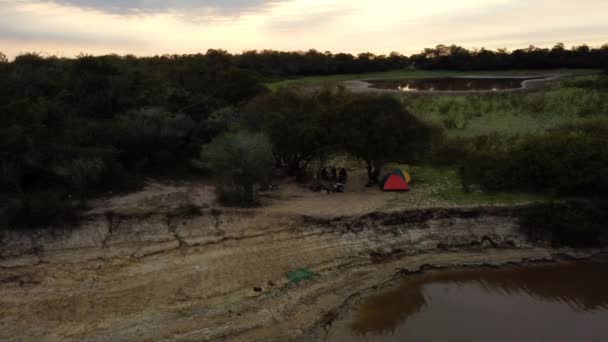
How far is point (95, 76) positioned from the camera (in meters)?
21.1

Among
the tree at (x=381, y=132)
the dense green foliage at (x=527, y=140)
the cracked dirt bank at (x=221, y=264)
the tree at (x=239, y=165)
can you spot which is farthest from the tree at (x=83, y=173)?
the dense green foliage at (x=527, y=140)

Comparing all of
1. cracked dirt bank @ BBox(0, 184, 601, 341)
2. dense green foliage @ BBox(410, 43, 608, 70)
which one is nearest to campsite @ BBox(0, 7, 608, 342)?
cracked dirt bank @ BBox(0, 184, 601, 341)

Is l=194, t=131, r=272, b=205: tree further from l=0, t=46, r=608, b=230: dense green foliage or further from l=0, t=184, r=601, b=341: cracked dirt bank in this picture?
l=0, t=184, r=601, b=341: cracked dirt bank

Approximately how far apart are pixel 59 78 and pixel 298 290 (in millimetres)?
18771

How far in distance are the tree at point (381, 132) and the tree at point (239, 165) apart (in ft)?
12.4

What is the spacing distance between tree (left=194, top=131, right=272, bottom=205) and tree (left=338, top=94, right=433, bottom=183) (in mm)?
3776

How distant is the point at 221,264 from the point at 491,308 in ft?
25.3

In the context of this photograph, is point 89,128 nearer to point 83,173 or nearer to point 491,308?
point 83,173

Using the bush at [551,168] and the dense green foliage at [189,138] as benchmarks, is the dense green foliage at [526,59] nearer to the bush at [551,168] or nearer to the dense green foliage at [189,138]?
the dense green foliage at [189,138]

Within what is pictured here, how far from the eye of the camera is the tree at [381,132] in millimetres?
16594

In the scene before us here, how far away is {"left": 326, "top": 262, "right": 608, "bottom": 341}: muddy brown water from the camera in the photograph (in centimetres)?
1034

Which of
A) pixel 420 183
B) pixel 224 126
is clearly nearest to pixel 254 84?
pixel 224 126

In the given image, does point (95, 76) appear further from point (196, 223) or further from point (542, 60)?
point (542, 60)

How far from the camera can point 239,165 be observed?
14.7m
